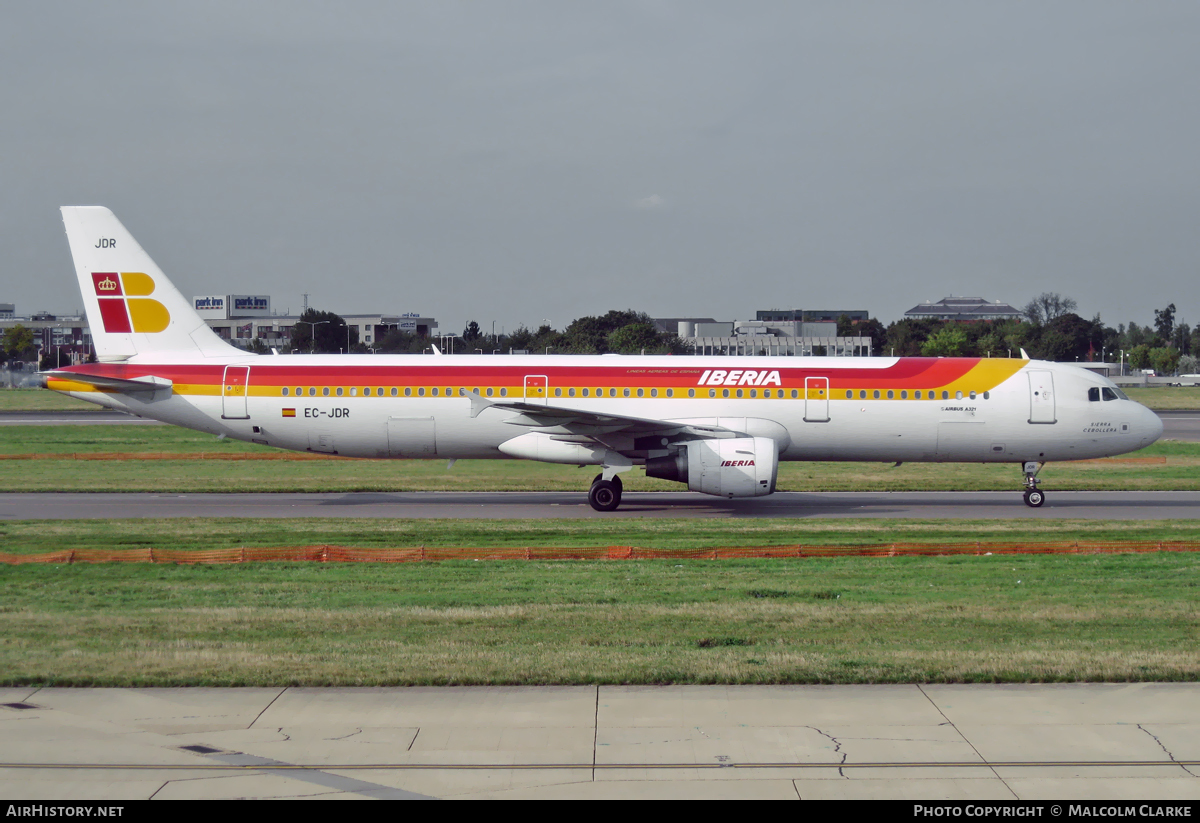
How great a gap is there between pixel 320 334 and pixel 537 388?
3748 inches

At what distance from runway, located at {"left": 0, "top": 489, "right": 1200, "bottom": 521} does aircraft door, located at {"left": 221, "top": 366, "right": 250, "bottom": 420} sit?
2291mm

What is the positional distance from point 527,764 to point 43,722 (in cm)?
428

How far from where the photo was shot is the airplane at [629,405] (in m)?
26.1

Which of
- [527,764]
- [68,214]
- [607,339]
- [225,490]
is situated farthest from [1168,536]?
[607,339]

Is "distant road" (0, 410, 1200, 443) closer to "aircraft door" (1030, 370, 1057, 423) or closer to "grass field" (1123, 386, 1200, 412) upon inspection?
"grass field" (1123, 386, 1200, 412)

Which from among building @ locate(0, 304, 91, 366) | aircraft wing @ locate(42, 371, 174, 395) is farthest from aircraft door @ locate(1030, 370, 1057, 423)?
building @ locate(0, 304, 91, 366)

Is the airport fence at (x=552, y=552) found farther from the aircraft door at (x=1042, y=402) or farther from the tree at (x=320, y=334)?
the tree at (x=320, y=334)

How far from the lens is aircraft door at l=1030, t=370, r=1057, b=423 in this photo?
26359mm

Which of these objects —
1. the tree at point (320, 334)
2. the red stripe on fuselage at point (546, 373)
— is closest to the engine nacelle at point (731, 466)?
the red stripe on fuselage at point (546, 373)

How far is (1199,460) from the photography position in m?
38.1

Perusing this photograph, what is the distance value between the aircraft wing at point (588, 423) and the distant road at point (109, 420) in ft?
95.0

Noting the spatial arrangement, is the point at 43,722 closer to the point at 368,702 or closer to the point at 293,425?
the point at 368,702

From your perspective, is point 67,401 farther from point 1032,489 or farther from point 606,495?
point 1032,489

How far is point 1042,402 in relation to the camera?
26406 millimetres
